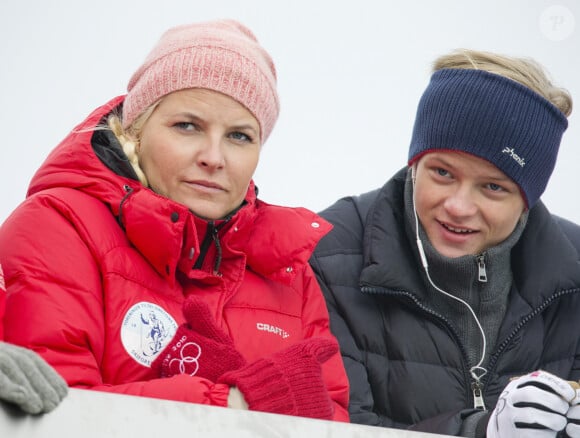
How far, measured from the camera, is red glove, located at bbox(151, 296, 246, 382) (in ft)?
4.99

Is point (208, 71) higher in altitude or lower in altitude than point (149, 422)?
higher

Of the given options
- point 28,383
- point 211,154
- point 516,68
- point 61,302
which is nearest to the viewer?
point 28,383

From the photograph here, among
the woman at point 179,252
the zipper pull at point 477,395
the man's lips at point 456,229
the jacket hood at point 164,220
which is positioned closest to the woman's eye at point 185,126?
the woman at point 179,252

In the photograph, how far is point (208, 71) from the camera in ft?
5.77

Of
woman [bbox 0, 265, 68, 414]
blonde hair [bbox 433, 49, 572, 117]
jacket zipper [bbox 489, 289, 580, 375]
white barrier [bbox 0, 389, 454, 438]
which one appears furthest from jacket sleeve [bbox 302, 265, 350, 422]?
woman [bbox 0, 265, 68, 414]

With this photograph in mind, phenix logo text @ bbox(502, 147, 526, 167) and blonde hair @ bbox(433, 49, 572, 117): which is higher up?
blonde hair @ bbox(433, 49, 572, 117)

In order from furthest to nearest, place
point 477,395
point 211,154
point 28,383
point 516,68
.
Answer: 1. point 516,68
2. point 477,395
3. point 211,154
4. point 28,383

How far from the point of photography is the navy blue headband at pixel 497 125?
6.68 ft

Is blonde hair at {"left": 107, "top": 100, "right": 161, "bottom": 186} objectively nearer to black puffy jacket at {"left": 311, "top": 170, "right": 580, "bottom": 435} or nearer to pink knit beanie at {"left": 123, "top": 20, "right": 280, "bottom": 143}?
pink knit beanie at {"left": 123, "top": 20, "right": 280, "bottom": 143}

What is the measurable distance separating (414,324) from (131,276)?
0.73m

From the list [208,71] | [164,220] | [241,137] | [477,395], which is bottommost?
[477,395]

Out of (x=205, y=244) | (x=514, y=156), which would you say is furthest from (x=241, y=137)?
(x=514, y=156)

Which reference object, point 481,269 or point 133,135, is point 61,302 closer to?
point 133,135

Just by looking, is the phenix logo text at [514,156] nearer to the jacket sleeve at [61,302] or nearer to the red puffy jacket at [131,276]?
the red puffy jacket at [131,276]
